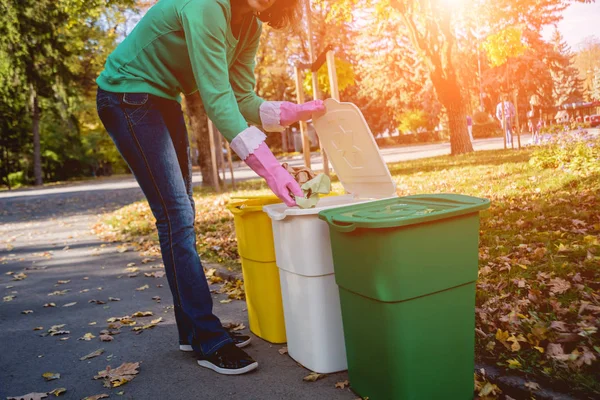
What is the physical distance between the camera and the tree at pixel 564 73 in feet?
34.7

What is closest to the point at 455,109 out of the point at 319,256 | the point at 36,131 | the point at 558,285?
the point at 558,285

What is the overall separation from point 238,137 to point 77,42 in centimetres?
2568

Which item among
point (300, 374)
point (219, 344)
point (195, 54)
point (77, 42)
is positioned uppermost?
point (77, 42)

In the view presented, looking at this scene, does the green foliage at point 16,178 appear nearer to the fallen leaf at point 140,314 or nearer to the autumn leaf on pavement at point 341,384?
the fallen leaf at point 140,314

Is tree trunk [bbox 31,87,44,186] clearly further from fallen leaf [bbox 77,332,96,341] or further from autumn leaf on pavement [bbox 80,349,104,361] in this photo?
autumn leaf on pavement [bbox 80,349,104,361]

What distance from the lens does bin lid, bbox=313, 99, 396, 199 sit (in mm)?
2605

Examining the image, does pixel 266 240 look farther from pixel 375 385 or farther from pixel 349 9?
pixel 349 9

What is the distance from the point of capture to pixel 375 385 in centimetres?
215

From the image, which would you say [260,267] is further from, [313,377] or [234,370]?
[313,377]

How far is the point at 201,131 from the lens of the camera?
1362 cm

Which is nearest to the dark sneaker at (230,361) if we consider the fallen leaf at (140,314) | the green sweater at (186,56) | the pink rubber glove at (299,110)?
the green sweater at (186,56)

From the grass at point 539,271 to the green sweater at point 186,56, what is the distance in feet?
5.62

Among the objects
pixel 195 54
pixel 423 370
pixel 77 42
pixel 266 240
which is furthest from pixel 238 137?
pixel 77 42

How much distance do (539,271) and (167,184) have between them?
2475 mm
